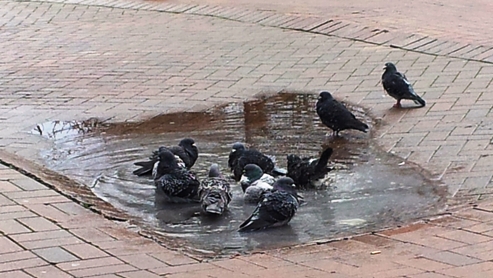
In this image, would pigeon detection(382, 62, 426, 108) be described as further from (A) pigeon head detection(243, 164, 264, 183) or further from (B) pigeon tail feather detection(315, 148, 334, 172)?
(A) pigeon head detection(243, 164, 264, 183)

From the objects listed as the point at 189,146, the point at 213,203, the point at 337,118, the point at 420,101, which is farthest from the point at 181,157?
the point at 420,101

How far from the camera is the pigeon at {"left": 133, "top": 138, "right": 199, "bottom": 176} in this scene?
6.61 metres

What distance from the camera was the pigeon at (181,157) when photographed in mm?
6605

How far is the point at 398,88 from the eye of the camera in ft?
27.7

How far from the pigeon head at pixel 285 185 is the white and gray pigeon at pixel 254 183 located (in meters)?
0.07

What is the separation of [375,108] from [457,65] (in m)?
1.90

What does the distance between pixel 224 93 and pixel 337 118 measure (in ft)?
6.21

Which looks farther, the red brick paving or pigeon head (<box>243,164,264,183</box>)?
pigeon head (<box>243,164,264,183</box>)

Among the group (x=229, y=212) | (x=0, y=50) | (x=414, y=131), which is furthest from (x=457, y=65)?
(x=0, y=50)

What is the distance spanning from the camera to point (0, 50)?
1141 centimetres

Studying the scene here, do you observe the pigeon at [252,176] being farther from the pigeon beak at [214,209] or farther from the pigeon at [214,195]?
the pigeon beak at [214,209]

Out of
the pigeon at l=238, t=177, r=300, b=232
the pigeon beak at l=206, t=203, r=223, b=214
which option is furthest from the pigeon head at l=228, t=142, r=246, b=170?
the pigeon at l=238, t=177, r=300, b=232

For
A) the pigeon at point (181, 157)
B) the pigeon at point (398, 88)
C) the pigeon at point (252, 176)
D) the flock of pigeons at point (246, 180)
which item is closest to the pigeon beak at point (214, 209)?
the flock of pigeons at point (246, 180)

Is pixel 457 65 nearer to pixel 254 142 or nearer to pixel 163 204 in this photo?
pixel 254 142
